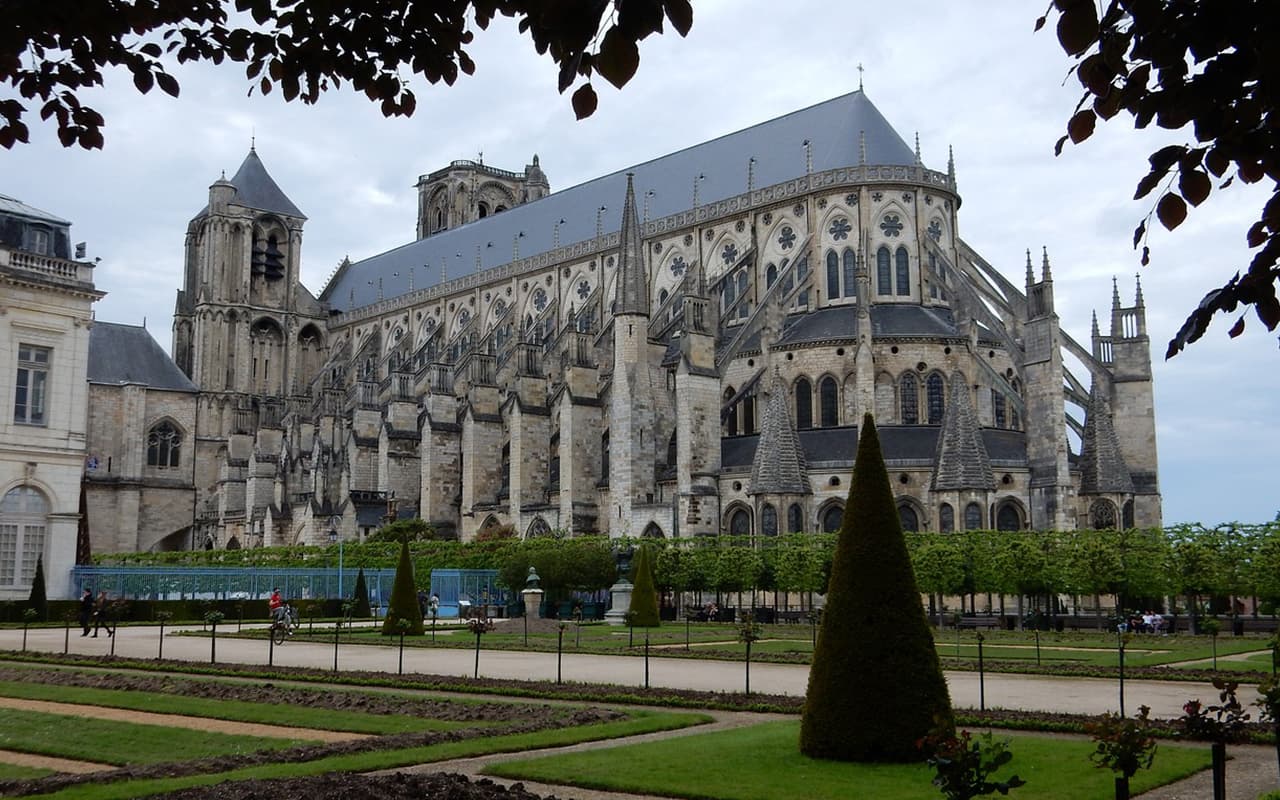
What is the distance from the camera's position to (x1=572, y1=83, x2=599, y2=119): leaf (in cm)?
471

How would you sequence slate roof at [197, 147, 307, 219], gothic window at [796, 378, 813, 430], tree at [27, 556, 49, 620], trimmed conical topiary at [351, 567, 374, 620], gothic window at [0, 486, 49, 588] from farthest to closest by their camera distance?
slate roof at [197, 147, 307, 219]
gothic window at [796, 378, 813, 430]
trimmed conical topiary at [351, 567, 374, 620]
gothic window at [0, 486, 49, 588]
tree at [27, 556, 49, 620]

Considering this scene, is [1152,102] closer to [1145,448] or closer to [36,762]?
[36,762]

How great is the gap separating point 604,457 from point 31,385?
23500 mm

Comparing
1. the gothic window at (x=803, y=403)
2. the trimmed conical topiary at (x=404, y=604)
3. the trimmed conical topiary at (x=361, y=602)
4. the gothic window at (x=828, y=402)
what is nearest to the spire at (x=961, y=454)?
the gothic window at (x=828, y=402)

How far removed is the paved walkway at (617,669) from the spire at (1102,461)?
23230 millimetres

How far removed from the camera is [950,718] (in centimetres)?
1043

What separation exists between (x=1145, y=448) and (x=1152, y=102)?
4315cm

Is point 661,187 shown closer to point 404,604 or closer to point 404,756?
point 404,604

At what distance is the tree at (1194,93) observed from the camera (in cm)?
444

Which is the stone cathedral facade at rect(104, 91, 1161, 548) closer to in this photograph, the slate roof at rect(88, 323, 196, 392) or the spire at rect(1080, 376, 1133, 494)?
the spire at rect(1080, 376, 1133, 494)

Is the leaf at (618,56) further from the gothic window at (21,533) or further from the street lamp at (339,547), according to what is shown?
the street lamp at (339,547)

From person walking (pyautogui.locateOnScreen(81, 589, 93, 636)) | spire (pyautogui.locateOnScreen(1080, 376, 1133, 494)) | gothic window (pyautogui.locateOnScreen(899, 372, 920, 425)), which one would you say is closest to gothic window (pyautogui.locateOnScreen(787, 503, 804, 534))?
gothic window (pyautogui.locateOnScreen(899, 372, 920, 425))

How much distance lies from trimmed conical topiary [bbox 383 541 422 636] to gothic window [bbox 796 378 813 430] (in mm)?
21382

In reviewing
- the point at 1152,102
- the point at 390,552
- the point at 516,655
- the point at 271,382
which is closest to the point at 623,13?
the point at 1152,102
